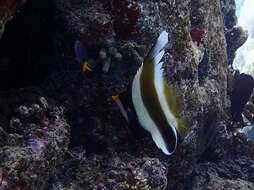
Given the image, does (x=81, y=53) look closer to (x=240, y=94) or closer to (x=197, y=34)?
(x=197, y=34)

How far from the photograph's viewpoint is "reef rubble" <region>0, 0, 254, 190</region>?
87.0 inches

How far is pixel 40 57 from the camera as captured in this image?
293 centimetres

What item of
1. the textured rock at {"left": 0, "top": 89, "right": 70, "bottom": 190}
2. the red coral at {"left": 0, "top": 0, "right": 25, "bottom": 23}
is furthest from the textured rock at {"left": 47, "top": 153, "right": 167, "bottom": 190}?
the red coral at {"left": 0, "top": 0, "right": 25, "bottom": 23}

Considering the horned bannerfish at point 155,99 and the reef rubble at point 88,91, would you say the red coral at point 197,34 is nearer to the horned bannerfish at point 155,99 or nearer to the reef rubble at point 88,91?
the reef rubble at point 88,91

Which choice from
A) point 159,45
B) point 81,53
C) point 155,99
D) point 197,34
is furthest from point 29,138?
point 197,34

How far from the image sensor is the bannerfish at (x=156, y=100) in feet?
3.96

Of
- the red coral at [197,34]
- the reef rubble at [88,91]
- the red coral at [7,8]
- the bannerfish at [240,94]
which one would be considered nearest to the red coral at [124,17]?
the reef rubble at [88,91]

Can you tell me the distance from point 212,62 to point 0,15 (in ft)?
11.8

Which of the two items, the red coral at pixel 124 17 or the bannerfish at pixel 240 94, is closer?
the red coral at pixel 124 17

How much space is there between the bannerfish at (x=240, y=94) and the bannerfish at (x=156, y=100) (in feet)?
15.8

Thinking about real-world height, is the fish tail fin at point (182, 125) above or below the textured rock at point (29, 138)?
above

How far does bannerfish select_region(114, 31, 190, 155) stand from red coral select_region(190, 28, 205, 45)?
268cm

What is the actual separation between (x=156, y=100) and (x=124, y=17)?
1.59 meters

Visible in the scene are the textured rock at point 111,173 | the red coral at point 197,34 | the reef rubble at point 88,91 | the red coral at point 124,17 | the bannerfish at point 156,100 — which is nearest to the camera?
the bannerfish at point 156,100
